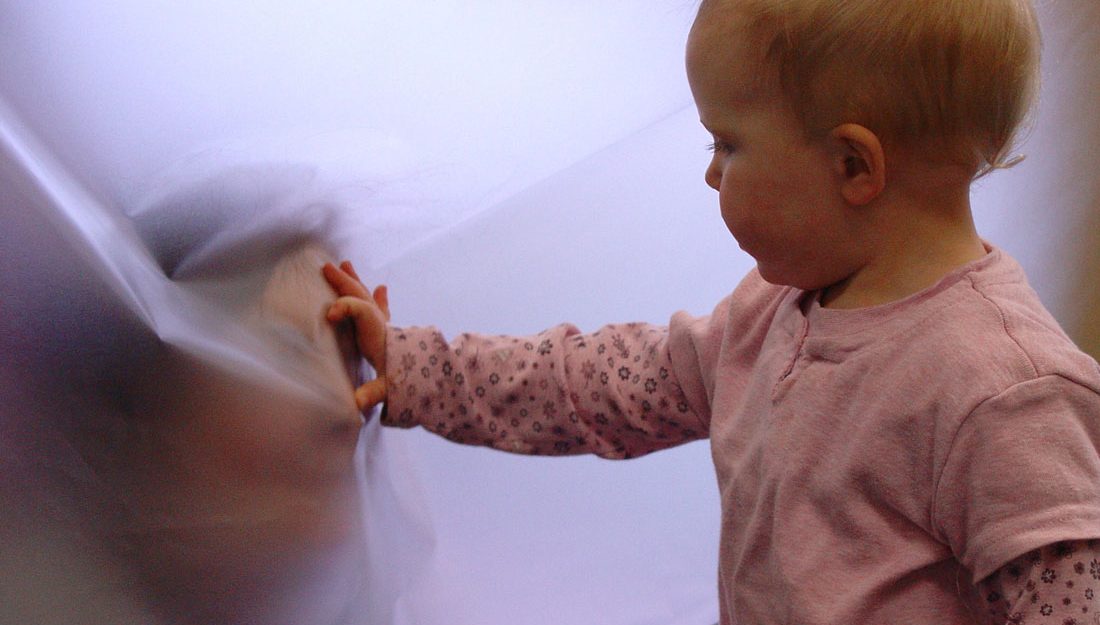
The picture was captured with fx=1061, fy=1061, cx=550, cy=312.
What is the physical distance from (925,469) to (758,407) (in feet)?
0.38

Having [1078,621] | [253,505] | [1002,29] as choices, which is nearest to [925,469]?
[1078,621]

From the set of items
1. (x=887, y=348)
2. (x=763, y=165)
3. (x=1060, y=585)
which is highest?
(x=763, y=165)

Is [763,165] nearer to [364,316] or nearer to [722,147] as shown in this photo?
[722,147]

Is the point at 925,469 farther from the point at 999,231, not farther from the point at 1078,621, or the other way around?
the point at 999,231

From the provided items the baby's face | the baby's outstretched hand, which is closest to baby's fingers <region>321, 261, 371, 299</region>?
the baby's outstretched hand

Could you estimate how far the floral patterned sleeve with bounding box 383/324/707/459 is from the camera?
2.26ft

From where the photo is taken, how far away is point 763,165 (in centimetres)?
53

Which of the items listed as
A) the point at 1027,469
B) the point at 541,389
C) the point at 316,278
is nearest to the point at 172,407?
the point at 316,278

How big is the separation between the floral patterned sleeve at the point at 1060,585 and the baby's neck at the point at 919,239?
0.14 m

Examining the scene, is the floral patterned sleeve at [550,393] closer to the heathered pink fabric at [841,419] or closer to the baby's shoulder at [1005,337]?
the heathered pink fabric at [841,419]

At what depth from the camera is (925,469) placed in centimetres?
51

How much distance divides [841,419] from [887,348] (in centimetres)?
4

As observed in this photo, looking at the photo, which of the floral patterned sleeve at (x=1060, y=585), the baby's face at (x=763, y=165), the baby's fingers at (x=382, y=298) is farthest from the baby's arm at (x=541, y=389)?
the floral patterned sleeve at (x=1060, y=585)

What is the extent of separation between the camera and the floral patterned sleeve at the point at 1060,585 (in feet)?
1.53
